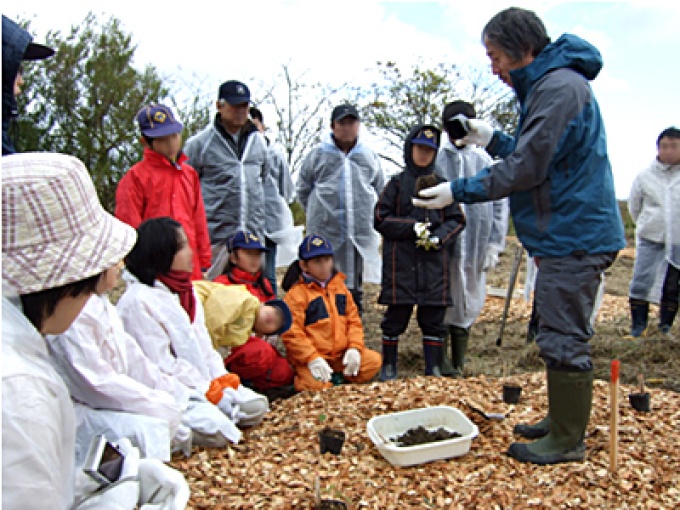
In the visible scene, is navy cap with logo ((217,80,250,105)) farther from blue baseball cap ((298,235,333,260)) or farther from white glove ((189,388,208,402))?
white glove ((189,388,208,402))

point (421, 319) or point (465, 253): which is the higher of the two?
point (465, 253)

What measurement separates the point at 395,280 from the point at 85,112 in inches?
253

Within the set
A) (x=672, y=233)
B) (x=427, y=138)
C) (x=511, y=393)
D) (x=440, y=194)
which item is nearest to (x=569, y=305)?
(x=440, y=194)

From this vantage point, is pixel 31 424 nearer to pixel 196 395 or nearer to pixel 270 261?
pixel 196 395

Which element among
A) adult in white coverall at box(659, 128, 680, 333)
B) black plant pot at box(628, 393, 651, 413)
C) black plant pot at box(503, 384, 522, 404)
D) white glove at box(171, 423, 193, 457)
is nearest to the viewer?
white glove at box(171, 423, 193, 457)

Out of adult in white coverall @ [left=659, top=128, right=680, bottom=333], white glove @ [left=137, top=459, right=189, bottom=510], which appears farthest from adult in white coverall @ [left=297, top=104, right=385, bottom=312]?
white glove @ [left=137, top=459, right=189, bottom=510]

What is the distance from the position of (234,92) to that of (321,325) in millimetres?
1884

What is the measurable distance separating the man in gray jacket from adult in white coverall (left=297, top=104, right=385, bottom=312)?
551 mm

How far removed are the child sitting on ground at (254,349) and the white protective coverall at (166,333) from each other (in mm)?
636

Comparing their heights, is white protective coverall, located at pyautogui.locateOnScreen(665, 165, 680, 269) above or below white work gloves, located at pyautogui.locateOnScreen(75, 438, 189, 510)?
above

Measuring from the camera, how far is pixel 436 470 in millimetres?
2797

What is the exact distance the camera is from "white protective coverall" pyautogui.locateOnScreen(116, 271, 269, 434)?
301 cm

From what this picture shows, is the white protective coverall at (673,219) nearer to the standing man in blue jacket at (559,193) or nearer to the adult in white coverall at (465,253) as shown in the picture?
the adult in white coverall at (465,253)

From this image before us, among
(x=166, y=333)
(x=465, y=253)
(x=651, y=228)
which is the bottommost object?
(x=166, y=333)
